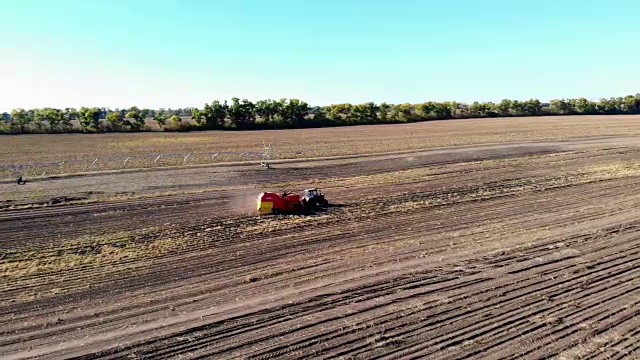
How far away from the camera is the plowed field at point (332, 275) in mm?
12039

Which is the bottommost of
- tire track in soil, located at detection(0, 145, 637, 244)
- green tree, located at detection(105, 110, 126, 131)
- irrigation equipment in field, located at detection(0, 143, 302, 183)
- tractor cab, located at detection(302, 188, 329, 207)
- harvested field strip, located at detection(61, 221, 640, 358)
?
harvested field strip, located at detection(61, 221, 640, 358)

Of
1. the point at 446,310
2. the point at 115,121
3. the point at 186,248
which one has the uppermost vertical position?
the point at 115,121

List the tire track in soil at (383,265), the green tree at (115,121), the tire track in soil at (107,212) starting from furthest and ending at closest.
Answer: the green tree at (115,121)
the tire track in soil at (107,212)
the tire track in soil at (383,265)

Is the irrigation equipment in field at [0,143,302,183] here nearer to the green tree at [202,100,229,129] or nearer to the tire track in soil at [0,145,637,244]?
the tire track in soil at [0,145,637,244]

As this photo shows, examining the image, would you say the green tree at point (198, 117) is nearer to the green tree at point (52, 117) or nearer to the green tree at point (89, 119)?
the green tree at point (89, 119)

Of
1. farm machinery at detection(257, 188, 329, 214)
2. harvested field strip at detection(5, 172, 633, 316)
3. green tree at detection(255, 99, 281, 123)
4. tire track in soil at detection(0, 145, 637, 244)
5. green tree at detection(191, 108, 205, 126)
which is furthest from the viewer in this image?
green tree at detection(255, 99, 281, 123)

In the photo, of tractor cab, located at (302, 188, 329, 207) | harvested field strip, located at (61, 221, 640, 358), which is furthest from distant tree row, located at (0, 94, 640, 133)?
harvested field strip, located at (61, 221, 640, 358)

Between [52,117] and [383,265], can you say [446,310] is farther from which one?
[52,117]

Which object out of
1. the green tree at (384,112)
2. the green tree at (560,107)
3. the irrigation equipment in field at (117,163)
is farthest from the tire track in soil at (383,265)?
the green tree at (560,107)

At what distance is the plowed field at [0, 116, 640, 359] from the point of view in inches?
474

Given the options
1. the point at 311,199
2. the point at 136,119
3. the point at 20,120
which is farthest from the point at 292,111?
the point at 311,199

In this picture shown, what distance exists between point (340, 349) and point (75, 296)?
9.35m

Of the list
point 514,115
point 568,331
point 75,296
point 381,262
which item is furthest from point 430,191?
point 514,115

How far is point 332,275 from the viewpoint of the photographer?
16.2 meters
